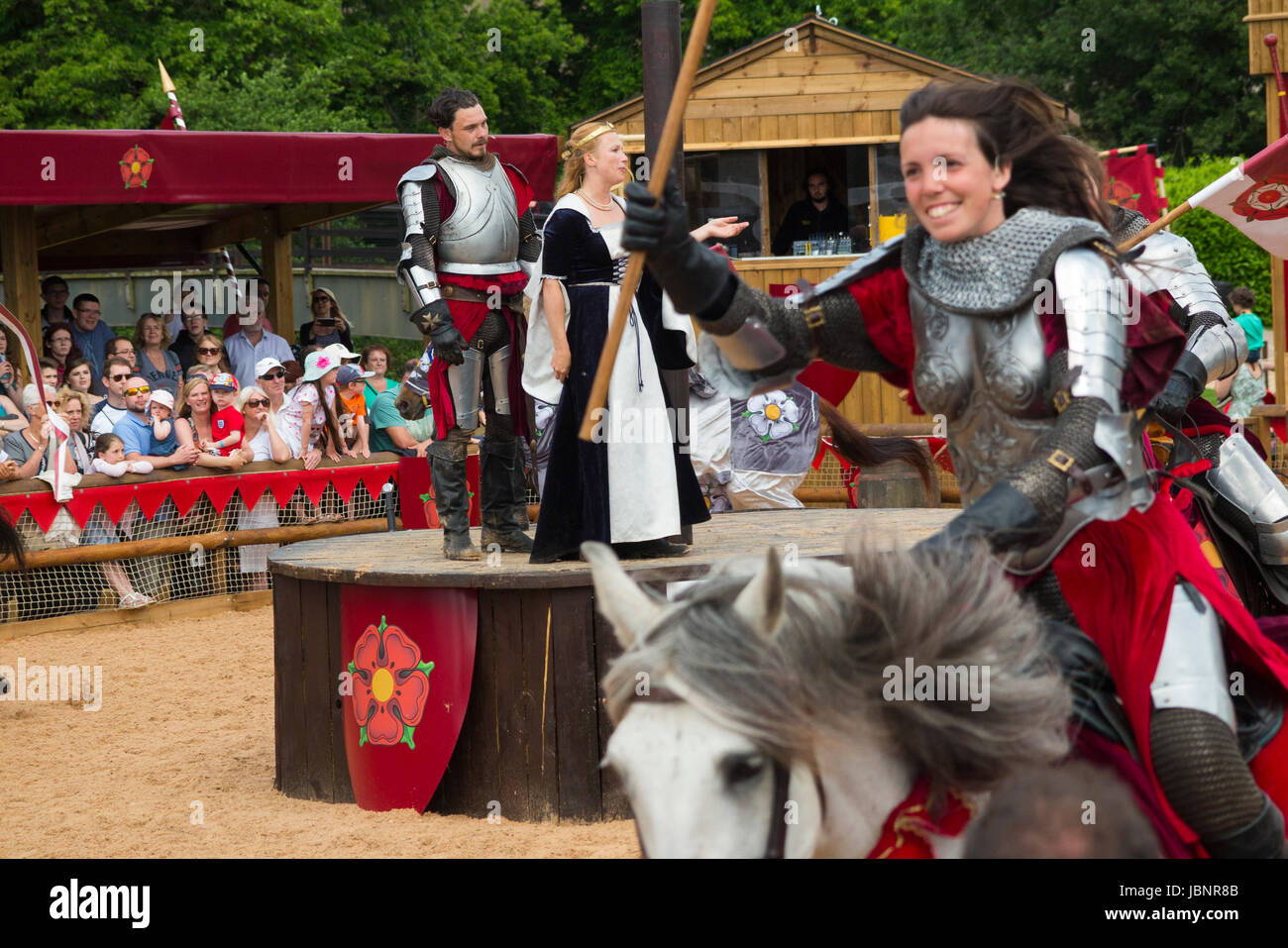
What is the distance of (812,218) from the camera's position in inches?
610

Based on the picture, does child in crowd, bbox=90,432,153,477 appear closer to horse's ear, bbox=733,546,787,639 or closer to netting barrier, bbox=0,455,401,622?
netting barrier, bbox=0,455,401,622

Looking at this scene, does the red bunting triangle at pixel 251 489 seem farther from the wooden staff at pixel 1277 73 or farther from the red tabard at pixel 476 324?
the wooden staff at pixel 1277 73

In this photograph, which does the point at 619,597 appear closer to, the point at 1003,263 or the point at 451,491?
the point at 1003,263

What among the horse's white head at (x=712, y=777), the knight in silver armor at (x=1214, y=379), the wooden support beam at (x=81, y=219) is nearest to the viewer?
the horse's white head at (x=712, y=777)

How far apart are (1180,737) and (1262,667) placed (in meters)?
0.29

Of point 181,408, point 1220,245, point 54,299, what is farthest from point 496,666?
point 1220,245

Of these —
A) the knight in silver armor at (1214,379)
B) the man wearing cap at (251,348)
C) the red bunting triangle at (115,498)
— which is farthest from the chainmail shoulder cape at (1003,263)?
the man wearing cap at (251,348)

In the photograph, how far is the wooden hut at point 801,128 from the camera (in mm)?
15359

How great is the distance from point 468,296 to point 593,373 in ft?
2.12

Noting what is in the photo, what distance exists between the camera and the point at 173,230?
1633 cm

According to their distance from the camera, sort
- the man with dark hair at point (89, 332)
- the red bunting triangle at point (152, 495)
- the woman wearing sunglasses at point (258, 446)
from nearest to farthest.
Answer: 1. the red bunting triangle at point (152, 495)
2. the woman wearing sunglasses at point (258, 446)
3. the man with dark hair at point (89, 332)

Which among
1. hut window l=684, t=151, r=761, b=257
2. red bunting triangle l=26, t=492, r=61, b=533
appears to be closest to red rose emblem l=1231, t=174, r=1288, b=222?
red bunting triangle l=26, t=492, r=61, b=533

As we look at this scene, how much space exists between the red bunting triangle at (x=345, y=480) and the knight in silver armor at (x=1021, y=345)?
26.8ft

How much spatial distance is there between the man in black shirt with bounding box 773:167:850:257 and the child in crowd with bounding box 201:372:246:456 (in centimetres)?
689
